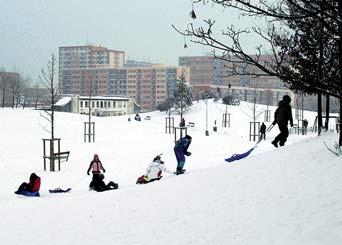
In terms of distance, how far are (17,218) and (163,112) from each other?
6885 centimetres

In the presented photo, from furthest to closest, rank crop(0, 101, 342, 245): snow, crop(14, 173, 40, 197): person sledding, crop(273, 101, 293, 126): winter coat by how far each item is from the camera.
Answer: crop(273, 101, 293, 126): winter coat
crop(14, 173, 40, 197): person sledding
crop(0, 101, 342, 245): snow

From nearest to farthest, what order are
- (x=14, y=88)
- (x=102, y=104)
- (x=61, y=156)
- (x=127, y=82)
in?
(x=61, y=156) → (x=14, y=88) → (x=102, y=104) → (x=127, y=82)

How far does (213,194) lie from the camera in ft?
26.9

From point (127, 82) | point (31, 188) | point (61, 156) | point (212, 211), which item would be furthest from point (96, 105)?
point (212, 211)

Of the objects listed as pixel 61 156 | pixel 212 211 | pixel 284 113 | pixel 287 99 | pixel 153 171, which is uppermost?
pixel 287 99

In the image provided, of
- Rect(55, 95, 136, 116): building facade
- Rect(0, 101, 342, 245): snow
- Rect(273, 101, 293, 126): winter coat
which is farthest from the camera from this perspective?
Rect(55, 95, 136, 116): building facade

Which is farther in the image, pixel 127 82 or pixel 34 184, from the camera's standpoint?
pixel 127 82

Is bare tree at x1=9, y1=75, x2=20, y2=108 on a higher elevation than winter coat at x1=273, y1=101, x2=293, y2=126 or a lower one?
higher

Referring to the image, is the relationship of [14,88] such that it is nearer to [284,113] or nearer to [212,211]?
[284,113]

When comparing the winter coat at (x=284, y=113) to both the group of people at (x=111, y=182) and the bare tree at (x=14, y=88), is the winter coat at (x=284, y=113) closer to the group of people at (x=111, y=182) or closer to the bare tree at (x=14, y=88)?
the group of people at (x=111, y=182)

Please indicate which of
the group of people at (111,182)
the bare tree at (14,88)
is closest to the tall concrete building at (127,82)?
the bare tree at (14,88)

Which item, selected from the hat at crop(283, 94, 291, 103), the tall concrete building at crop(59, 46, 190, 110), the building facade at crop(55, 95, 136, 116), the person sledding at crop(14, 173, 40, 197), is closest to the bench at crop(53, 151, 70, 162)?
the person sledding at crop(14, 173, 40, 197)

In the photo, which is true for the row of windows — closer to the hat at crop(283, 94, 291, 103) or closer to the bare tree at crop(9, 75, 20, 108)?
the bare tree at crop(9, 75, 20, 108)

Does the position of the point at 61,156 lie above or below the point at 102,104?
below
